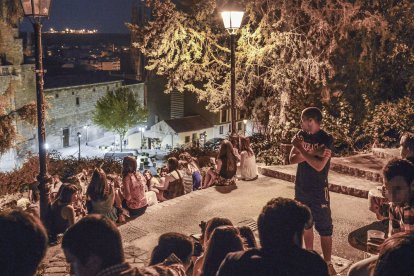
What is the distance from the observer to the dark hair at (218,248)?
3678mm

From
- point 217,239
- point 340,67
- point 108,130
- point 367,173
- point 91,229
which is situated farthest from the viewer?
point 108,130

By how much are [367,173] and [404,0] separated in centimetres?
654

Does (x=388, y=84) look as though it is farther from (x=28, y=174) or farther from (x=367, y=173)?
(x=28, y=174)

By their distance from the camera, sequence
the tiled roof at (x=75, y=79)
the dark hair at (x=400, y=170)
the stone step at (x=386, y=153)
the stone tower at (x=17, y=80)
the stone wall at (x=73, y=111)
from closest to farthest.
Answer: the dark hair at (x=400, y=170) → the stone step at (x=386, y=153) → the stone tower at (x=17, y=80) → the tiled roof at (x=75, y=79) → the stone wall at (x=73, y=111)

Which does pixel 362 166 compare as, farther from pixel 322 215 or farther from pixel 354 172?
pixel 322 215

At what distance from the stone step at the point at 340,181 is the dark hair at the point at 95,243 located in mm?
6990

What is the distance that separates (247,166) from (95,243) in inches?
296

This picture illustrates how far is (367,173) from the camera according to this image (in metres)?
9.83

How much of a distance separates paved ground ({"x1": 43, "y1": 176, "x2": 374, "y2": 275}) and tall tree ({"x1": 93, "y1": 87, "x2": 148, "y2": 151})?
4246cm

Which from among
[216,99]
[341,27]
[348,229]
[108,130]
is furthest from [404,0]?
[108,130]

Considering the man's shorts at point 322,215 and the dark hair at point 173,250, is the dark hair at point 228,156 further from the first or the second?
the dark hair at point 173,250

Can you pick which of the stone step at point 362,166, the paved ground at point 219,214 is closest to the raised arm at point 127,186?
the paved ground at point 219,214

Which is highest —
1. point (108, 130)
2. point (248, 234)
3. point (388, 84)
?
point (388, 84)

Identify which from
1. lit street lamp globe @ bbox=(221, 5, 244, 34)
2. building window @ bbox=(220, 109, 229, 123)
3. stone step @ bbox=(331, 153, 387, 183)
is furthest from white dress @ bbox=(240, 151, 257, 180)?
building window @ bbox=(220, 109, 229, 123)
